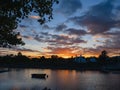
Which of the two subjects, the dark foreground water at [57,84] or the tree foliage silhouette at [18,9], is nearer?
the tree foliage silhouette at [18,9]

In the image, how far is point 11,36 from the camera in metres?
16.6

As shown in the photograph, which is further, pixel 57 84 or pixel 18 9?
pixel 57 84

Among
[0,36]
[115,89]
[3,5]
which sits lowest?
[115,89]

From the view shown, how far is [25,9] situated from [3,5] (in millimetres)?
1407

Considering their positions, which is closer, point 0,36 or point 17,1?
point 17,1

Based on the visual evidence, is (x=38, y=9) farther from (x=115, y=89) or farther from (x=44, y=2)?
(x=115, y=89)

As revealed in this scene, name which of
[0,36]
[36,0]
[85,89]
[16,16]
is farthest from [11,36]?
[85,89]

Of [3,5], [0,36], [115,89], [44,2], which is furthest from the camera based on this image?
[115,89]

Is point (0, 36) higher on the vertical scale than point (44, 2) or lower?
lower

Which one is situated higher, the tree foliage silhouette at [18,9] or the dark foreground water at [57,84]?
the tree foliage silhouette at [18,9]

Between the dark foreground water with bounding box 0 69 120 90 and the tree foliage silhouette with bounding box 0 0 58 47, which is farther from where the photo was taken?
the dark foreground water with bounding box 0 69 120 90

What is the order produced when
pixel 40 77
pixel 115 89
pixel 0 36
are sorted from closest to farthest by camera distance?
pixel 0 36 → pixel 115 89 → pixel 40 77

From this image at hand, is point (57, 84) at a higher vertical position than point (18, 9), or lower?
lower

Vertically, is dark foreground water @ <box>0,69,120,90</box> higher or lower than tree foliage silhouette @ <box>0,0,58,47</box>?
lower
